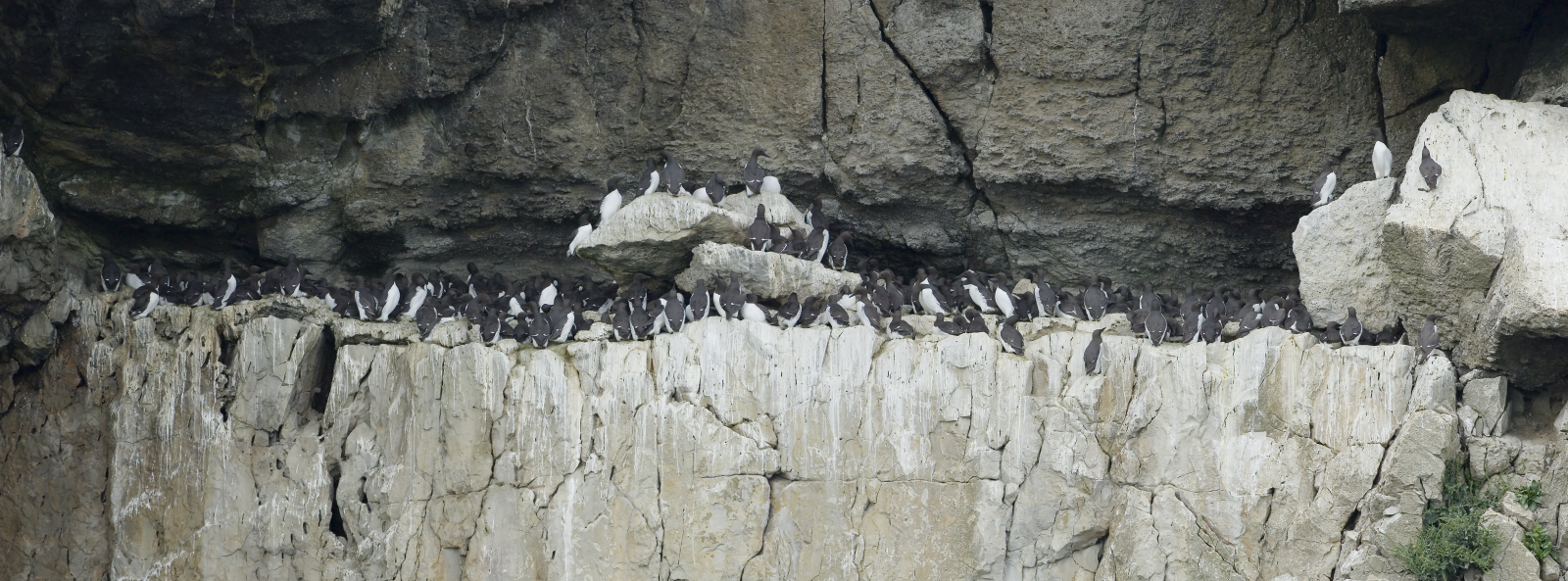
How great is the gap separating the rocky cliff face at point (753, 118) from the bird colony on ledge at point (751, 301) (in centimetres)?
71

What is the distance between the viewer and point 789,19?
656 inches

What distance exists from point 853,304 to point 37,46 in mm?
7893

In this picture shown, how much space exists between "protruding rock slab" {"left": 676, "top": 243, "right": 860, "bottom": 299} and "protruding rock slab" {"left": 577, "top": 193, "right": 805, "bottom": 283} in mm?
222

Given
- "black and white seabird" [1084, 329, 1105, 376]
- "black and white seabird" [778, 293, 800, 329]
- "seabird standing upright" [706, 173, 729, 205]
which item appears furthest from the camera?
"seabird standing upright" [706, 173, 729, 205]

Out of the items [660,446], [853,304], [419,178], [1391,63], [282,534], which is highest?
[1391,63]

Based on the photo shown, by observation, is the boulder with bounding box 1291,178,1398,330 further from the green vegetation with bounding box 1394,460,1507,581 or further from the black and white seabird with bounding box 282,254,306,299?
the black and white seabird with bounding box 282,254,306,299

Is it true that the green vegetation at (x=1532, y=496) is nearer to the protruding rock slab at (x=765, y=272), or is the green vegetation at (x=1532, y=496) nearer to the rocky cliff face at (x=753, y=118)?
the rocky cliff face at (x=753, y=118)

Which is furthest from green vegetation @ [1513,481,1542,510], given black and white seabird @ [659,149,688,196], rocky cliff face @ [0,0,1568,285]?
black and white seabird @ [659,149,688,196]

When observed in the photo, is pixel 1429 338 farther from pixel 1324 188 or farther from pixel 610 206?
pixel 610 206

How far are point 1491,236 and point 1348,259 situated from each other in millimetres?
1893

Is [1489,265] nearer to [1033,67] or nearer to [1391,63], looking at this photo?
[1391,63]

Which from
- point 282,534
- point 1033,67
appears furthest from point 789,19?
point 282,534

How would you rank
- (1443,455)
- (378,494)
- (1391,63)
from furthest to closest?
(1391,63), (378,494), (1443,455)

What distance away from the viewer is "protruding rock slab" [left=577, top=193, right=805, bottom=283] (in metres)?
15.5
